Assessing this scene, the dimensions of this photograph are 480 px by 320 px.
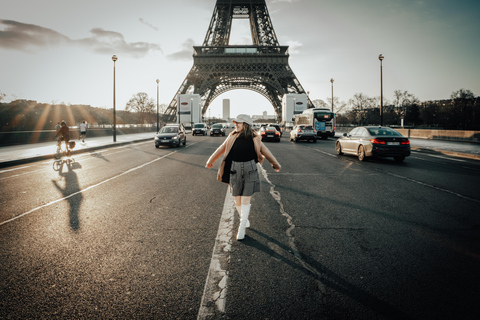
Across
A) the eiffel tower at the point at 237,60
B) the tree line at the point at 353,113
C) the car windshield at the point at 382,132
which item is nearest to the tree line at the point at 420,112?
the tree line at the point at 353,113

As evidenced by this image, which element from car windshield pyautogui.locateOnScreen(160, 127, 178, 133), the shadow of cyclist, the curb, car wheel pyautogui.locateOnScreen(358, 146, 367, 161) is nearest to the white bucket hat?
the shadow of cyclist

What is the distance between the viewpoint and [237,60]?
5666 centimetres

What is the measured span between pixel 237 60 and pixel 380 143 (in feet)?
157

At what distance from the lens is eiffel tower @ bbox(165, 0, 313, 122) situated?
54.8 meters

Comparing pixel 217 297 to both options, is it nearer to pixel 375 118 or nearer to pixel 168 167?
pixel 168 167

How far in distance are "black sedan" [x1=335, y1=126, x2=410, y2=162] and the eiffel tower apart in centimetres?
4043

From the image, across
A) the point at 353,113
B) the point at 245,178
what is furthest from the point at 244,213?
the point at 353,113

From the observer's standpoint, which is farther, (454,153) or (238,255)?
(454,153)

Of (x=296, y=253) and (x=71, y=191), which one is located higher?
(x=71, y=191)

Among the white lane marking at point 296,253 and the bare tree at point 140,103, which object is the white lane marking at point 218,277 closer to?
the white lane marking at point 296,253

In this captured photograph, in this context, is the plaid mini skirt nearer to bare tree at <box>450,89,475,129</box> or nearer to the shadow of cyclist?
the shadow of cyclist

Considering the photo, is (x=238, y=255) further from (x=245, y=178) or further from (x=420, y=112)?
(x=420, y=112)

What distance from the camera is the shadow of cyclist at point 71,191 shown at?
16.6ft

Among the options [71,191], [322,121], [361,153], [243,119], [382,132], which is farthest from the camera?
[322,121]
